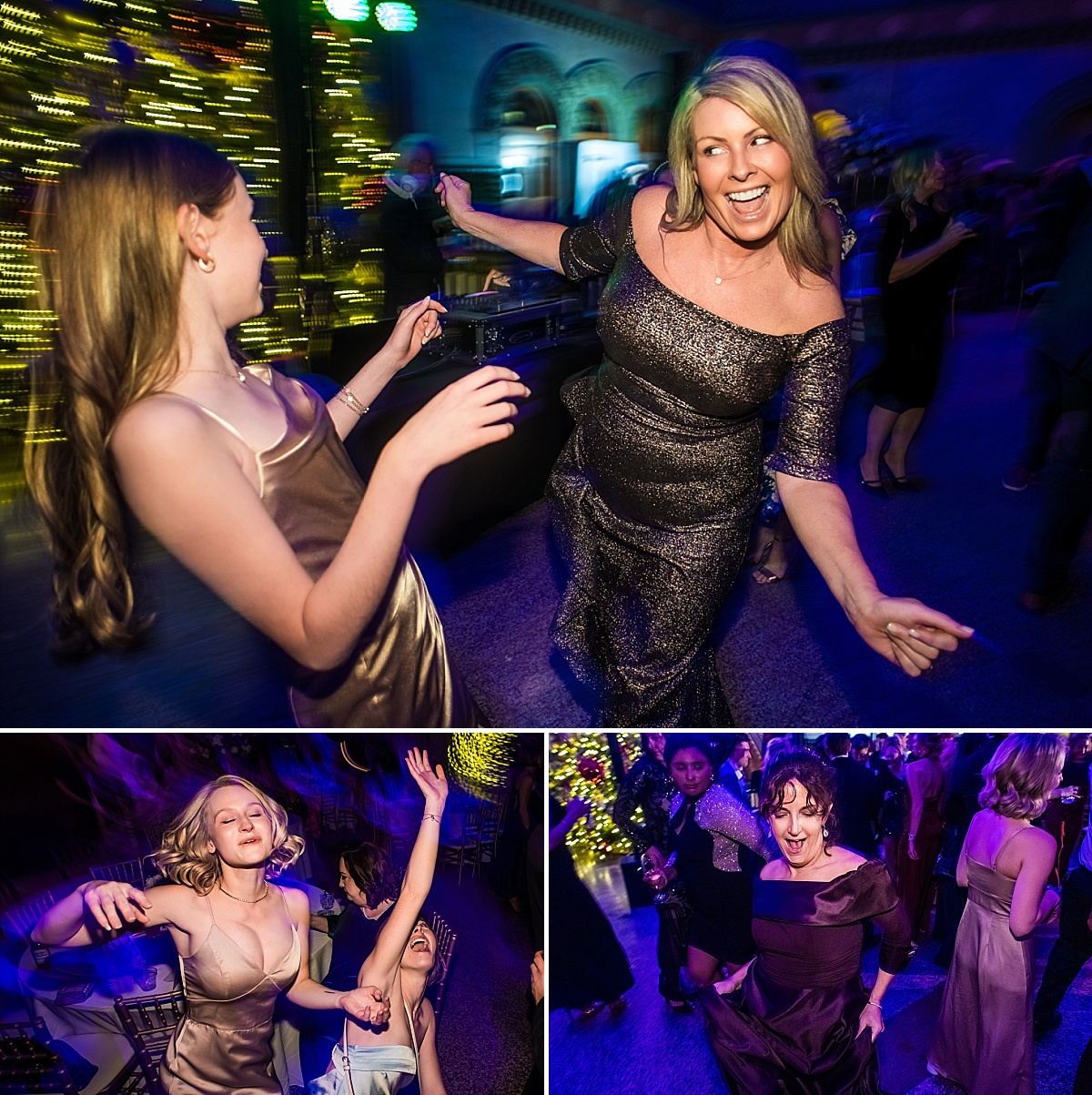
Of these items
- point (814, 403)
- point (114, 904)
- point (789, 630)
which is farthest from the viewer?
point (789, 630)

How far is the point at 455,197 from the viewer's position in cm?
148

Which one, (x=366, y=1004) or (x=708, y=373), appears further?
(x=366, y=1004)

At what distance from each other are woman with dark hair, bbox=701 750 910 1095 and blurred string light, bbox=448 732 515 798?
0.45 m

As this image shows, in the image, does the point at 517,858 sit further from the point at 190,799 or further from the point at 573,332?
the point at 573,332

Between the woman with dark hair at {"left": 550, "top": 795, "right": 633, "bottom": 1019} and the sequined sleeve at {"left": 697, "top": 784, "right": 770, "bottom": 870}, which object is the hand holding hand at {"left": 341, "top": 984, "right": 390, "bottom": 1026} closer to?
the woman with dark hair at {"left": 550, "top": 795, "right": 633, "bottom": 1019}

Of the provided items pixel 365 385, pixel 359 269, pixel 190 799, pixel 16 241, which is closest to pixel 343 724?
pixel 190 799

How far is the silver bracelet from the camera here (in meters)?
1.51

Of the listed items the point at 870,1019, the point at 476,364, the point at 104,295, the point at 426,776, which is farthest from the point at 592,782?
the point at 104,295

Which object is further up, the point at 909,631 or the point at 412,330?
the point at 412,330

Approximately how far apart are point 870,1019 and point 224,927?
112cm

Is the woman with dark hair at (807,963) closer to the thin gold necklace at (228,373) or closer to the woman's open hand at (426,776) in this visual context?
the woman's open hand at (426,776)

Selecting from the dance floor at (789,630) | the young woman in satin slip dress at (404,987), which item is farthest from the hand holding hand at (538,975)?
the dance floor at (789,630)

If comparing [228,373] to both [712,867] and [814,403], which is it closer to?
[814,403]

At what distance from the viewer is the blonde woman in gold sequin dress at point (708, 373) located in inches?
51.6
